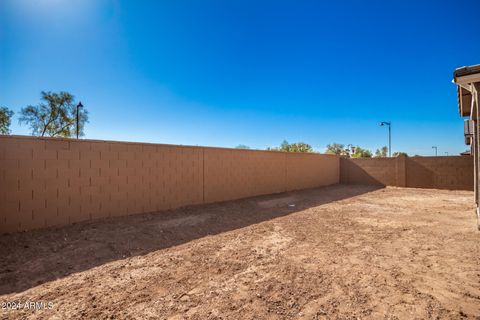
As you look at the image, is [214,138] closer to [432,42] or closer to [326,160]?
[326,160]

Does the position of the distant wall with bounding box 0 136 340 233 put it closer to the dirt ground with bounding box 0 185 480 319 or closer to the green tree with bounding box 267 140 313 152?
the dirt ground with bounding box 0 185 480 319

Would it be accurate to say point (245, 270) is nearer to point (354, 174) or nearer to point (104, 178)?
point (104, 178)

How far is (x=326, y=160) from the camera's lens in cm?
1404

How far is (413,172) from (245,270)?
1354 centimetres

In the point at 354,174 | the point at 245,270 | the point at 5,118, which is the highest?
the point at 5,118

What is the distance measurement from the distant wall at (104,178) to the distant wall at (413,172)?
873cm

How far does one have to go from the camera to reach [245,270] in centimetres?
288

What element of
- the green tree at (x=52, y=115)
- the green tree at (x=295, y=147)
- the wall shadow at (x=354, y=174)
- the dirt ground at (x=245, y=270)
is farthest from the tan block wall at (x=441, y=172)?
the green tree at (x=52, y=115)

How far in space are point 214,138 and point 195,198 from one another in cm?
2573

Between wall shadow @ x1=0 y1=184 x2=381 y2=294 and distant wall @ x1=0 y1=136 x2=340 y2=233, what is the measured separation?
296mm

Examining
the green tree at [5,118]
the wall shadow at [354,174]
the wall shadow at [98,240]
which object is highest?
the green tree at [5,118]

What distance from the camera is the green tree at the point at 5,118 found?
16739mm

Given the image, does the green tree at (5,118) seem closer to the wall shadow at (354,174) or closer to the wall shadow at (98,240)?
the wall shadow at (98,240)

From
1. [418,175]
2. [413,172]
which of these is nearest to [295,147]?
[413,172]
